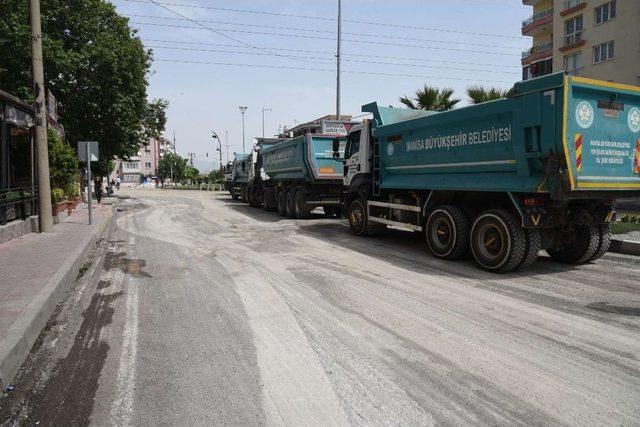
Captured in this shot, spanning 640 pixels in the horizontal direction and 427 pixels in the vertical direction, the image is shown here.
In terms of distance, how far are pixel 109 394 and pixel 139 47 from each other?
29.0 meters

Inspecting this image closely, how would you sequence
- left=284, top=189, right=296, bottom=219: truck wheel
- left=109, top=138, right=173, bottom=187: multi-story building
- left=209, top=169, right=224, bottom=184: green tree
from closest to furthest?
left=284, top=189, right=296, bottom=219: truck wheel
left=209, top=169, right=224, bottom=184: green tree
left=109, top=138, right=173, bottom=187: multi-story building

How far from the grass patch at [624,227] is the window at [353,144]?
6291mm

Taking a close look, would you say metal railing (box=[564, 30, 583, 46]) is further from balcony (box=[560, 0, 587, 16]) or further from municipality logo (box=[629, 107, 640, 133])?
municipality logo (box=[629, 107, 640, 133])

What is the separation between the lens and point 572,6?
1298 inches

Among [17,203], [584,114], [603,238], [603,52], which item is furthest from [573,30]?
[17,203]

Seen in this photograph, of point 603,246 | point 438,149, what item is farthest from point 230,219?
point 603,246

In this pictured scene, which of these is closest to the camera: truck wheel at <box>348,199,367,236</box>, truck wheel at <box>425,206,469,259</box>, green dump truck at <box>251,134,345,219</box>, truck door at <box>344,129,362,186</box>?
truck wheel at <box>425,206,469,259</box>

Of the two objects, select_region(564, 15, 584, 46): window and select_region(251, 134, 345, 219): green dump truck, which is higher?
select_region(564, 15, 584, 46): window

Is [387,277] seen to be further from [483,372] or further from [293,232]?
[293,232]

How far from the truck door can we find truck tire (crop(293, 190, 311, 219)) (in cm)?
369

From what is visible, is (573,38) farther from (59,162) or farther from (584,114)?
(59,162)

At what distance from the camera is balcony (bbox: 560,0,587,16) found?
31.7m

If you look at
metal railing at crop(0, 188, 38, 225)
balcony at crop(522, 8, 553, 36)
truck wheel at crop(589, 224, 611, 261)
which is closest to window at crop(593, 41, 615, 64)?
balcony at crop(522, 8, 553, 36)

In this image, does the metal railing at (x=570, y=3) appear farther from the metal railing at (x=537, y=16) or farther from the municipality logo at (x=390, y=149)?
the municipality logo at (x=390, y=149)
